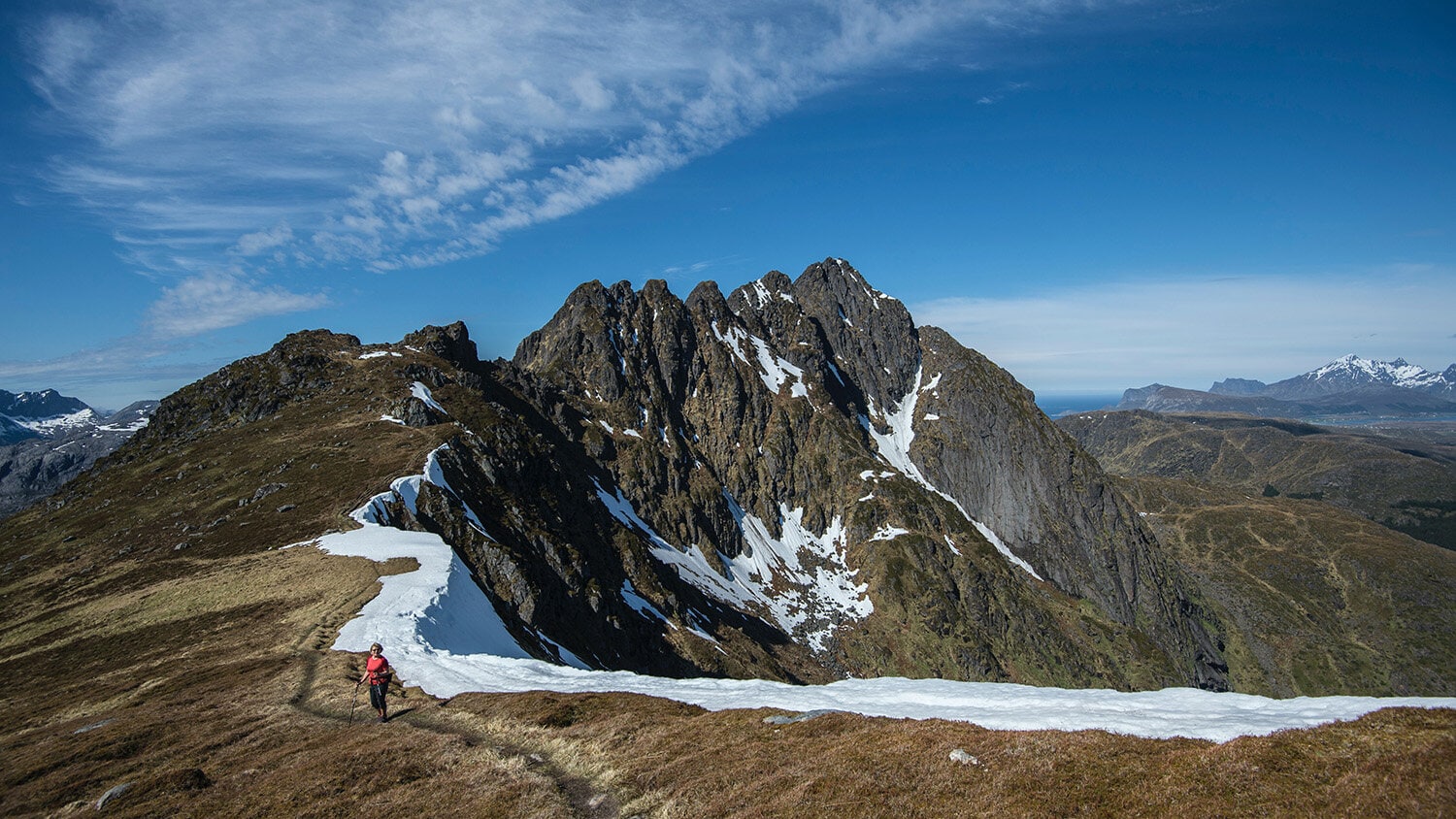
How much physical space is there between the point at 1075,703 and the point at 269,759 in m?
31.3

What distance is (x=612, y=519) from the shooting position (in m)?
157

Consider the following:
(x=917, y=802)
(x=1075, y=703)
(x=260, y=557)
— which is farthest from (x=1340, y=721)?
(x=260, y=557)

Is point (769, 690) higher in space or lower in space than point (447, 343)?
lower

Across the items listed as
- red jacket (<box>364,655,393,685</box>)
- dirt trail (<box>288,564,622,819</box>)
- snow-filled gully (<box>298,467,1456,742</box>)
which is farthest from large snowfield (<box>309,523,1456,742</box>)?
red jacket (<box>364,655,393,685</box>)

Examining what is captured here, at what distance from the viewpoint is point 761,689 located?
103 ft

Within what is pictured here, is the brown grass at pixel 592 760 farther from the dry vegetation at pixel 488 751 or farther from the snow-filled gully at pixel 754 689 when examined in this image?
the snow-filled gully at pixel 754 689

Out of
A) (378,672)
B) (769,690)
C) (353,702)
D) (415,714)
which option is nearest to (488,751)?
(415,714)

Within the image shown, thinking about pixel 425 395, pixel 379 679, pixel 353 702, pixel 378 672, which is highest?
pixel 425 395

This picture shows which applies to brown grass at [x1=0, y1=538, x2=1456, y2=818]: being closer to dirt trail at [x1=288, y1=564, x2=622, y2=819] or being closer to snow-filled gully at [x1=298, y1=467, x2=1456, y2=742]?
dirt trail at [x1=288, y1=564, x2=622, y2=819]

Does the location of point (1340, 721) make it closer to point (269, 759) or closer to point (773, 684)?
point (773, 684)

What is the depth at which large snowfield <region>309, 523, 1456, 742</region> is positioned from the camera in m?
18.8

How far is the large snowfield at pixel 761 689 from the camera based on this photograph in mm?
18844

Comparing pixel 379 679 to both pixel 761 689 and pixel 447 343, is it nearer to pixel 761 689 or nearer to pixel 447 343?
pixel 761 689

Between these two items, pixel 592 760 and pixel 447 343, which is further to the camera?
pixel 447 343
